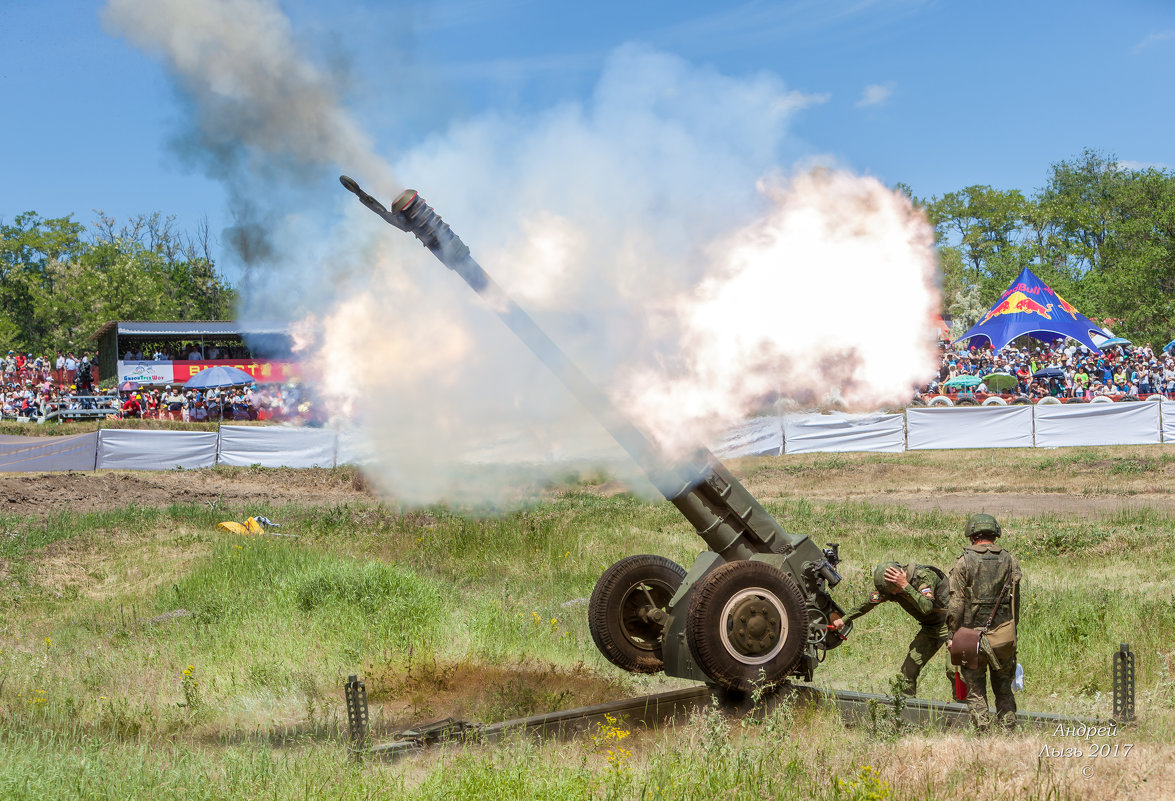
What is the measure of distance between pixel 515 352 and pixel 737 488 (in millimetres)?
2820

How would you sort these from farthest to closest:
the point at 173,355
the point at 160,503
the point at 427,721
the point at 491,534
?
the point at 173,355 < the point at 160,503 < the point at 491,534 < the point at 427,721

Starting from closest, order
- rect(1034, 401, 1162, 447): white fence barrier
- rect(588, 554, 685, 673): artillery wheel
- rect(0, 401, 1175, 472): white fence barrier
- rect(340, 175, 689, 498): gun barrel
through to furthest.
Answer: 1. rect(340, 175, 689, 498): gun barrel
2. rect(588, 554, 685, 673): artillery wheel
3. rect(0, 401, 1175, 472): white fence barrier
4. rect(1034, 401, 1162, 447): white fence barrier

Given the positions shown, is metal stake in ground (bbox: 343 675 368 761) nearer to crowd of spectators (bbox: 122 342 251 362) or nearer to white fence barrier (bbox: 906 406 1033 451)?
white fence barrier (bbox: 906 406 1033 451)

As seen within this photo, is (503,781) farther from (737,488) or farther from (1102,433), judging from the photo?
(1102,433)

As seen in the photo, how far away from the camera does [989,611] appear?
26.1ft

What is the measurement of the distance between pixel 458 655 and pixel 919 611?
4.65 meters

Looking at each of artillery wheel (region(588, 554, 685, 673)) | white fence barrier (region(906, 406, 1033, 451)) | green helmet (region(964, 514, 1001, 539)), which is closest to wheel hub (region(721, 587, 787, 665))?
artillery wheel (region(588, 554, 685, 673))

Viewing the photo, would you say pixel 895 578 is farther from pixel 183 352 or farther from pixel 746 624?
pixel 183 352

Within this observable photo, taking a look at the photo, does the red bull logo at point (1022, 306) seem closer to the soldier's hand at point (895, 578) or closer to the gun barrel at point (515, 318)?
the soldier's hand at point (895, 578)

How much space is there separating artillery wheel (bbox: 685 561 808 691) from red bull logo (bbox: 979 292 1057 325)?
130 ft

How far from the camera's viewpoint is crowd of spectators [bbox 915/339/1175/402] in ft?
123

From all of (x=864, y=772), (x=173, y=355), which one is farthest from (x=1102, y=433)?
(x=173, y=355)

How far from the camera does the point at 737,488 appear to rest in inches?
337

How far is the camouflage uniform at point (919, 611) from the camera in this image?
8.55 m
